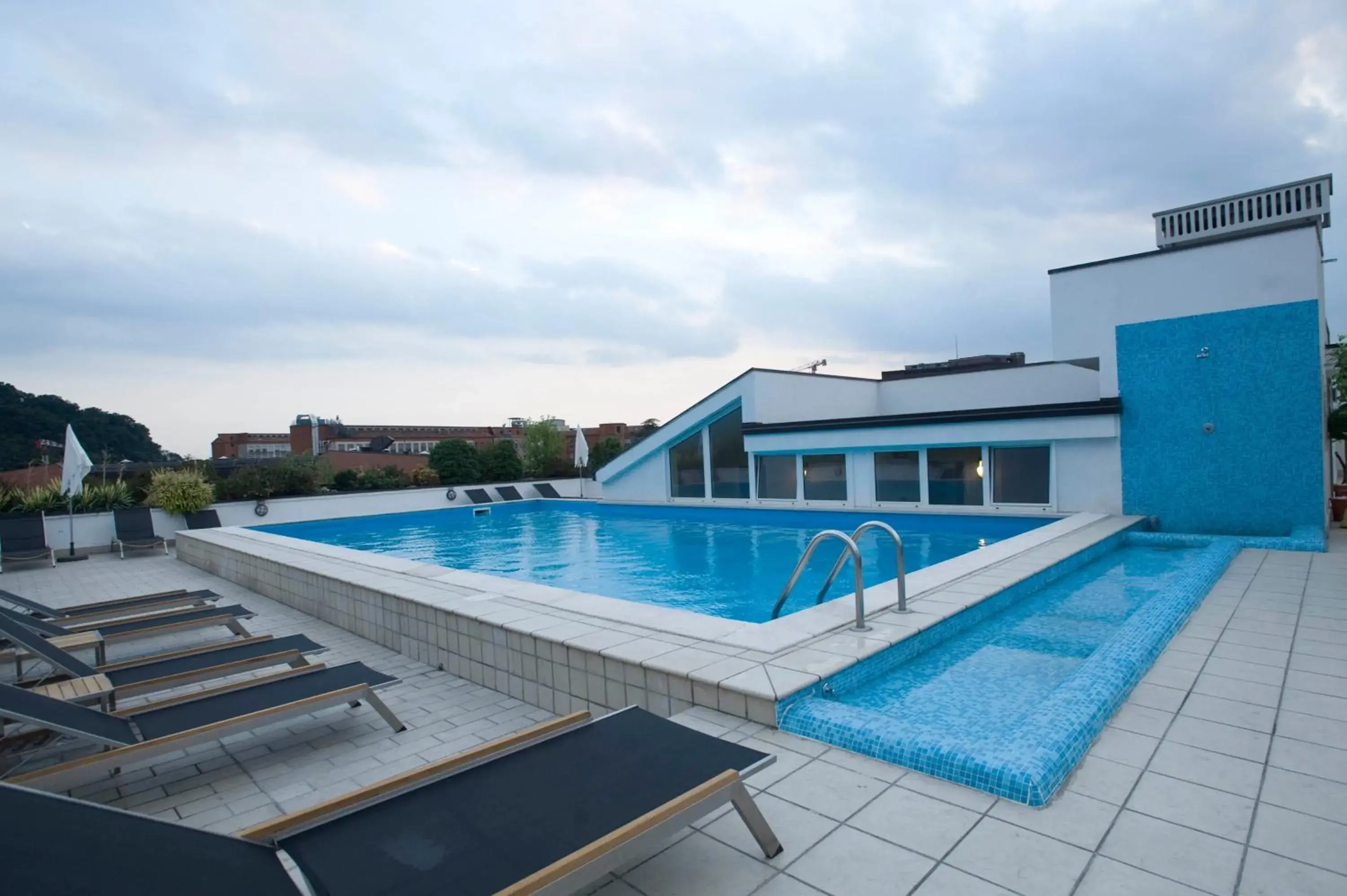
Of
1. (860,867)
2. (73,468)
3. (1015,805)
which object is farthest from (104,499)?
(1015,805)

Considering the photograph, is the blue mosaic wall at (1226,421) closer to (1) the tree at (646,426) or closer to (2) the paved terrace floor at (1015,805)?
(2) the paved terrace floor at (1015,805)

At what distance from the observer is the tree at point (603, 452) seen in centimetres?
2219

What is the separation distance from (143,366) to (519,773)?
2222cm

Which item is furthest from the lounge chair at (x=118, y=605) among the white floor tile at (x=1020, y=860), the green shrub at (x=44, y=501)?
the green shrub at (x=44, y=501)

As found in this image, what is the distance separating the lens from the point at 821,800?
2.47m

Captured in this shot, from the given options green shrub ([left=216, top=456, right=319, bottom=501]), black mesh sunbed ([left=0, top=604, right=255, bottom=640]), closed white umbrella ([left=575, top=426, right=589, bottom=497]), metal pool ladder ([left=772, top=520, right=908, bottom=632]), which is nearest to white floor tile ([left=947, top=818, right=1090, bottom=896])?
metal pool ladder ([left=772, top=520, right=908, bottom=632])

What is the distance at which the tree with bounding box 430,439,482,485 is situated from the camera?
20688 millimetres

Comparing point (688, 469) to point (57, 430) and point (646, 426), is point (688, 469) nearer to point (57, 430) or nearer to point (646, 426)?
point (646, 426)

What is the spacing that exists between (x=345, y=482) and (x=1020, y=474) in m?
16.4

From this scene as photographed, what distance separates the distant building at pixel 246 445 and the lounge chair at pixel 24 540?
121ft

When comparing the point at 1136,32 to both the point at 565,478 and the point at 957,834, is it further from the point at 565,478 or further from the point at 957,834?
the point at 565,478

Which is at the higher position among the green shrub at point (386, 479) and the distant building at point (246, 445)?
the distant building at point (246, 445)

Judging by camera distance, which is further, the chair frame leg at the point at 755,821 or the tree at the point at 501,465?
the tree at the point at 501,465

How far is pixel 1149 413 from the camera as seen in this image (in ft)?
31.4
